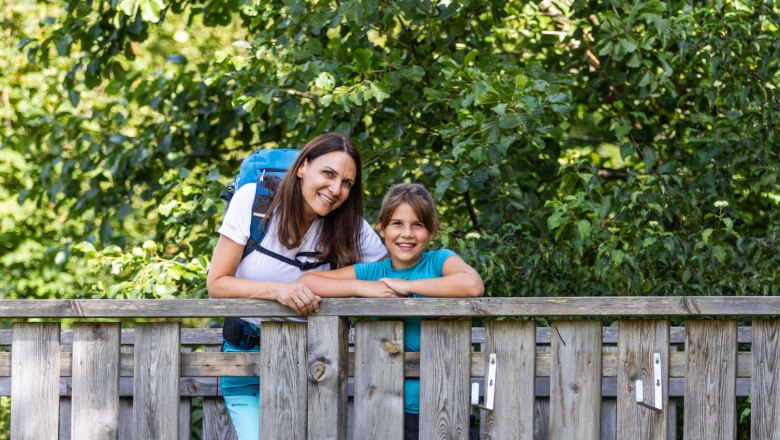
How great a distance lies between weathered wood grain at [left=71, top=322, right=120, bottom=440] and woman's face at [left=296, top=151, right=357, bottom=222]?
2.40ft

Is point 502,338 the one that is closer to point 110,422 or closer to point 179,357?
point 179,357

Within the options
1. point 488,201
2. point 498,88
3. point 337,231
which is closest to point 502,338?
point 337,231

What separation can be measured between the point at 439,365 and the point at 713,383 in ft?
2.67

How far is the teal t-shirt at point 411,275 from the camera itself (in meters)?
3.45

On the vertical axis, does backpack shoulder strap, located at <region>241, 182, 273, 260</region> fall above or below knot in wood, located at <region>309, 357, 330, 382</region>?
above

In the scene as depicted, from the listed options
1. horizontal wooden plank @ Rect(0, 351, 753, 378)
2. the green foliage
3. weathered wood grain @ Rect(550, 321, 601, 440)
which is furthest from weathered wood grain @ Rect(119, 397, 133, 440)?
the green foliage

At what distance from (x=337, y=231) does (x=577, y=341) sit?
91 centimetres

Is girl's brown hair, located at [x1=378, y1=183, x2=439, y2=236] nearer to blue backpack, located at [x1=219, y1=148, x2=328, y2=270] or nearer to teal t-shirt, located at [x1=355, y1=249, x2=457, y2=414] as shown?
Result: teal t-shirt, located at [x1=355, y1=249, x2=457, y2=414]

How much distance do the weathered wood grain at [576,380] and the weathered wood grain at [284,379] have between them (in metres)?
0.76

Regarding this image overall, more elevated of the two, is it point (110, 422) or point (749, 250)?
point (749, 250)

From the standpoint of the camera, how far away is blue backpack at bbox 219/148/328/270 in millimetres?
3623

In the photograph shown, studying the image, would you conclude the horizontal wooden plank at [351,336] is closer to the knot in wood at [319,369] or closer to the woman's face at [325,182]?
the woman's face at [325,182]

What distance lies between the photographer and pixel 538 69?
5934 mm

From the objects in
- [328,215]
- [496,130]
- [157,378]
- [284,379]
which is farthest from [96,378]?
[496,130]
